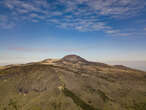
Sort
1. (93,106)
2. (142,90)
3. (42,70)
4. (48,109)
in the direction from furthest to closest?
(42,70)
(142,90)
(93,106)
(48,109)

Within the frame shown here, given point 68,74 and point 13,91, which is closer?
point 13,91

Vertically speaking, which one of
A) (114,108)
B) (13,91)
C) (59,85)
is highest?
(59,85)

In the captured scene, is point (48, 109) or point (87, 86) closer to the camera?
point (48, 109)

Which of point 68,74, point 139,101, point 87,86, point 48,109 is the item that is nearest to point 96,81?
point 87,86

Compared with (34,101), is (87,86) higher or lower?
higher

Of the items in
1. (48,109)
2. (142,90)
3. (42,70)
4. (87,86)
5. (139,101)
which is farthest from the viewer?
(42,70)

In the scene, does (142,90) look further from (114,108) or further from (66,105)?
(66,105)

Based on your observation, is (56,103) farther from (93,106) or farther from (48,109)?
(93,106)

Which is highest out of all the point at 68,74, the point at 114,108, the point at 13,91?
the point at 68,74

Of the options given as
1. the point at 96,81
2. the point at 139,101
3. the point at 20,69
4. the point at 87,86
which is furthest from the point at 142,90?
the point at 20,69
